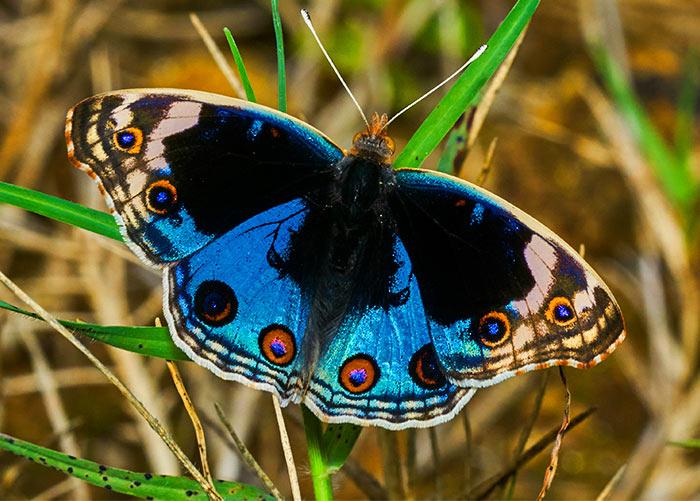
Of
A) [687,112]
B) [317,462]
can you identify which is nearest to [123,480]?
[317,462]

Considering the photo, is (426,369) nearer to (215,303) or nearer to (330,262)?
(330,262)

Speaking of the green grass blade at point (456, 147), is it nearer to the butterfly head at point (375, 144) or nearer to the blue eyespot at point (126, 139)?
the butterfly head at point (375, 144)

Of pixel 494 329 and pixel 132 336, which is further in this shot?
pixel 494 329

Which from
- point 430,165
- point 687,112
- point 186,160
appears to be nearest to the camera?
point 186,160

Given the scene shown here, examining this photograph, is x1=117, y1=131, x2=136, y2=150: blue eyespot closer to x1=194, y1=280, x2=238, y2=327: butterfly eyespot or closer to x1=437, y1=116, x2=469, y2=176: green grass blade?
x1=194, y1=280, x2=238, y2=327: butterfly eyespot

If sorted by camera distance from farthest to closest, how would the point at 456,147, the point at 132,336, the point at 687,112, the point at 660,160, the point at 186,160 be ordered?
the point at 687,112 → the point at 660,160 → the point at 456,147 → the point at 186,160 → the point at 132,336

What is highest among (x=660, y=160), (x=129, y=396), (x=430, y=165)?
(x=430, y=165)

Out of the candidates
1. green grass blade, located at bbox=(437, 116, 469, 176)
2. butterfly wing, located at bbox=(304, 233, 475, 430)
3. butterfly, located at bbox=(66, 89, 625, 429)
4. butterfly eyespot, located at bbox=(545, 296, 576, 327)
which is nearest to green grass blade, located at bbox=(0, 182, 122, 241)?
butterfly, located at bbox=(66, 89, 625, 429)
